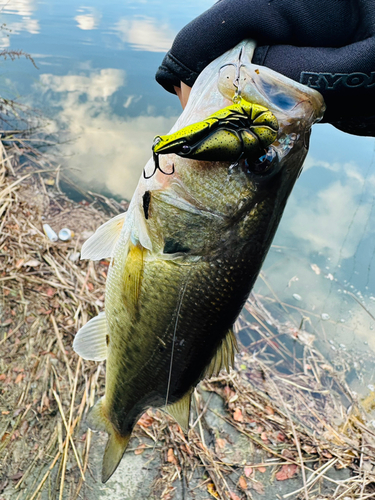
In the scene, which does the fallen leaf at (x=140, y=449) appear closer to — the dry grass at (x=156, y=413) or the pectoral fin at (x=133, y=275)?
the dry grass at (x=156, y=413)

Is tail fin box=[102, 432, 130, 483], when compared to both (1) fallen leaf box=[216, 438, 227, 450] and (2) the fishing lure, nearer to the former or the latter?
(1) fallen leaf box=[216, 438, 227, 450]

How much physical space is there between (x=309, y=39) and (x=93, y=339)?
5.27 feet

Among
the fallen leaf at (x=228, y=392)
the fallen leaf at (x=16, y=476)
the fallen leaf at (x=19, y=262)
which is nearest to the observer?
the fallen leaf at (x=16, y=476)

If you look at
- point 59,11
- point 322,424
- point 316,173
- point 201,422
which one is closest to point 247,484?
point 201,422

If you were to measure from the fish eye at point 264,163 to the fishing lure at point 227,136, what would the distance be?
9 centimetres

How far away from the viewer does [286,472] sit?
2.87 m

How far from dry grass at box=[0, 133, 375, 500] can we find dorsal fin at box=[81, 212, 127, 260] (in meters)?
1.71

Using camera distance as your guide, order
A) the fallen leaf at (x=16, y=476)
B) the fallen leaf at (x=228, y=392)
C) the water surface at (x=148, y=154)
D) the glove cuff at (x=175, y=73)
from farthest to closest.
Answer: the water surface at (x=148, y=154) < the fallen leaf at (x=228, y=392) < the fallen leaf at (x=16, y=476) < the glove cuff at (x=175, y=73)

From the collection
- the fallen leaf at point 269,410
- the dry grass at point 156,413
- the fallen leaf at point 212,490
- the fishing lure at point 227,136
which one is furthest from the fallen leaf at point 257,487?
the fishing lure at point 227,136

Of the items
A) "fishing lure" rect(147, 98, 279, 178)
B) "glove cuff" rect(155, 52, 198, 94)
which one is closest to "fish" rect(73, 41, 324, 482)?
"fishing lure" rect(147, 98, 279, 178)

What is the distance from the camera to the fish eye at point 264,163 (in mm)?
1136

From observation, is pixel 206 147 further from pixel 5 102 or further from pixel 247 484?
pixel 5 102

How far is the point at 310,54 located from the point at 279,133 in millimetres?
305

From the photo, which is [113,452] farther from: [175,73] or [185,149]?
[175,73]
